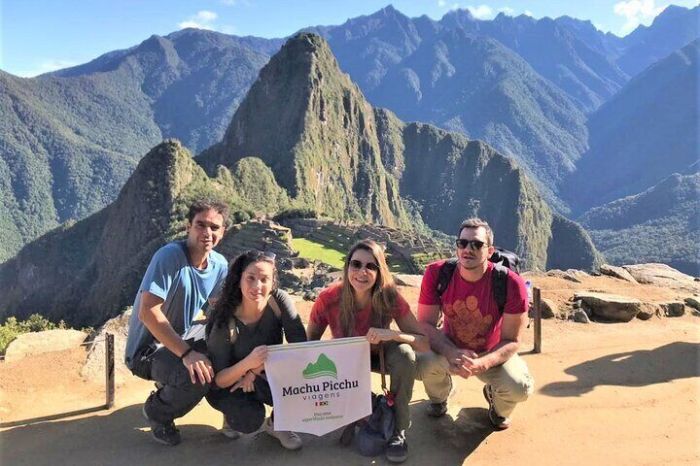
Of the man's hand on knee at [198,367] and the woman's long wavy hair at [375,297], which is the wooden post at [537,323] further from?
the man's hand on knee at [198,367]

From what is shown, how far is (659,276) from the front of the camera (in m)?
16.0

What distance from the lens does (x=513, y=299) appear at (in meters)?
5.27

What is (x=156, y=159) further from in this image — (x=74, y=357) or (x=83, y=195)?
(x=83, y=195)

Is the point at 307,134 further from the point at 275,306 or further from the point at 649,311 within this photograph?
the point at 275,306

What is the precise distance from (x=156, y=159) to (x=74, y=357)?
72406mm

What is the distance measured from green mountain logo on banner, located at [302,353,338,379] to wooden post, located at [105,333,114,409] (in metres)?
2.53

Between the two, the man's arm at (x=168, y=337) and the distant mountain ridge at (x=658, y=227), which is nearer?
the man's arm at (x=168, y=337)

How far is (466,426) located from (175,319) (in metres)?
3.15

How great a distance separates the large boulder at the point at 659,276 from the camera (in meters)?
15.1

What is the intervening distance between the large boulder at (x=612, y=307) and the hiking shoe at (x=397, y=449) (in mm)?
7270

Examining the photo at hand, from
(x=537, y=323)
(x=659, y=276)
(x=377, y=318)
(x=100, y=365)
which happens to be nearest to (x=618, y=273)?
(x=659, y=276)

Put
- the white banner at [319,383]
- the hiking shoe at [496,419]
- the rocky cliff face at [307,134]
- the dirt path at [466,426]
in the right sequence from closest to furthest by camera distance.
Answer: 1. the white banner at [319,383]
2. the dirt path at [466,426]
3. the hiking shoe at [496,419]
4. the rocky cliff face at [307,134]

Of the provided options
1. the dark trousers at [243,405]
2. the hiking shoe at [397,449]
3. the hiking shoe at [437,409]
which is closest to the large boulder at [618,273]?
the hiking shoe at [437,409]

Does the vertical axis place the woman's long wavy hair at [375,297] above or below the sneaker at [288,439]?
above
